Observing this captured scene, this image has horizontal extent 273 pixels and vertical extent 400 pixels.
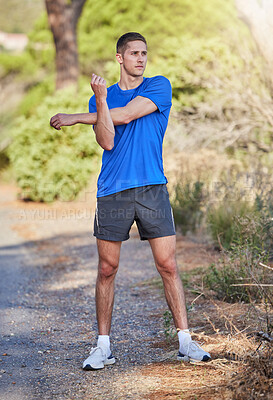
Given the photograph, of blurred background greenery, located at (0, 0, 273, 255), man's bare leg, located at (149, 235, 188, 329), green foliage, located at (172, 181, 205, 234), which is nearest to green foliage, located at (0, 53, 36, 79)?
blurred background greenery, located at (0, 0, 273, 255)

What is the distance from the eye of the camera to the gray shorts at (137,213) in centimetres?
357

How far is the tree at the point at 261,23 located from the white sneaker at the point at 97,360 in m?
6.93

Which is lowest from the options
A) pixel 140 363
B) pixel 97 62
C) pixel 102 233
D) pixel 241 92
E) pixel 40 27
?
pixel 140 363

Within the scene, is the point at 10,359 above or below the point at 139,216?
below

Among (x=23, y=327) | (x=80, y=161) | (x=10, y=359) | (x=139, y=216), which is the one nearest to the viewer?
(x=139, y=216)

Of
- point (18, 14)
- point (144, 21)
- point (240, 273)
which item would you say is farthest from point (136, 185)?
point (18, 14)

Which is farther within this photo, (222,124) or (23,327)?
(222,124)

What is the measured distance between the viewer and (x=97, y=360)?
357 centimetres

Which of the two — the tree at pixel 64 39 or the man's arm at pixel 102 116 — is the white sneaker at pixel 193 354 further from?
the tree at pixel 64 39

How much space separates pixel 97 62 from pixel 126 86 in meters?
16.9

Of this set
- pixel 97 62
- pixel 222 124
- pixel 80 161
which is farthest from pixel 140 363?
pixel 97 62

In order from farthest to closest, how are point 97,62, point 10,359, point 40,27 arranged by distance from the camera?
1. point 40,27
2. point 97,62
3. point 10,359

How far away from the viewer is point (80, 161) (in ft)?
39.1

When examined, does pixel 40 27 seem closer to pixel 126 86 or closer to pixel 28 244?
pixel 28 244
